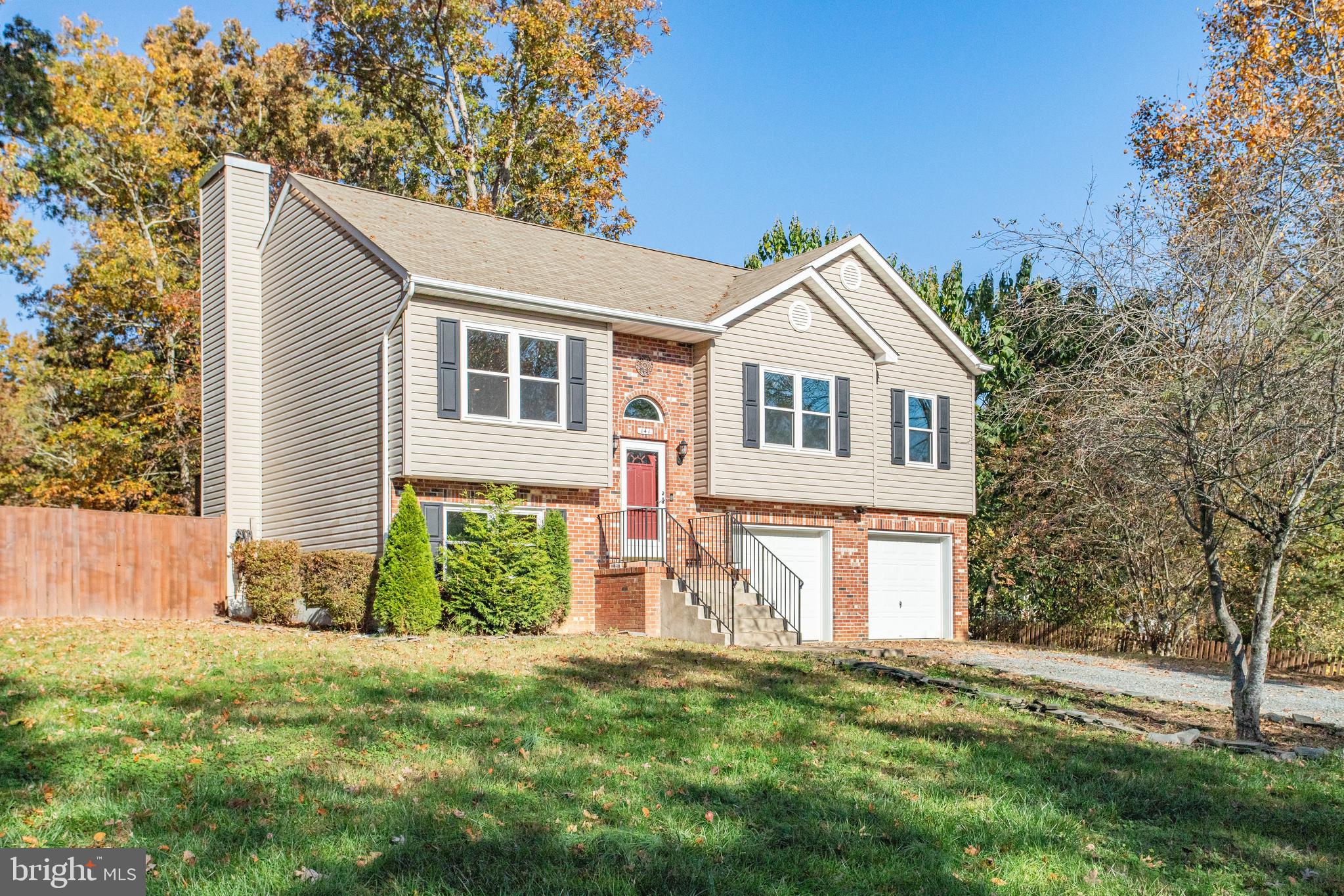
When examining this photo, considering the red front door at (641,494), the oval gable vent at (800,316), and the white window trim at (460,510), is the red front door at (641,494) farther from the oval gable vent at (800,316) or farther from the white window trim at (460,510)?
the oval gable vent at (800,316)

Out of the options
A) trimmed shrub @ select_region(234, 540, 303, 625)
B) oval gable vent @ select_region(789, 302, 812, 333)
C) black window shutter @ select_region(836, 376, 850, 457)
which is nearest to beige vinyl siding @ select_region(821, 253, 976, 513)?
black window shutter @ select_region(836, 376, 850, 457)

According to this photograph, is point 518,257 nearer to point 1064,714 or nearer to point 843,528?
point 843,528

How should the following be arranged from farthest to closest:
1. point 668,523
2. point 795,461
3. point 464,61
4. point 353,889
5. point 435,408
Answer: point 464,61
point 795,461
point 668,523
point 435,408
point 353,889

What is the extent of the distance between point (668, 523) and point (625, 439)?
1547 mm

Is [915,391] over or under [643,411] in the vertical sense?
over

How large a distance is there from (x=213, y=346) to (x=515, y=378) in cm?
739

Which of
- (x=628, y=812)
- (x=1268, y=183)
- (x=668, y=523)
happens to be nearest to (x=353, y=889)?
(x=628, y=812)

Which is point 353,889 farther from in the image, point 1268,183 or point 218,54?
point 218,54

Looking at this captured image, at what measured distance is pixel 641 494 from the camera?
18.1 meters

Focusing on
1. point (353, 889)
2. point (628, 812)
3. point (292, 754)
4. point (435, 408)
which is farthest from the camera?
point (435, 408)

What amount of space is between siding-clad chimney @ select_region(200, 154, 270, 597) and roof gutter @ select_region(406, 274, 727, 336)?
6011 millimetres

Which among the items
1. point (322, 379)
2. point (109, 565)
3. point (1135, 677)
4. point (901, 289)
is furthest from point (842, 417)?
point (109, 565)

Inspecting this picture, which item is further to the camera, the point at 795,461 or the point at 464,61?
the point at 464,61

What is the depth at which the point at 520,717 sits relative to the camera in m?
8.62
